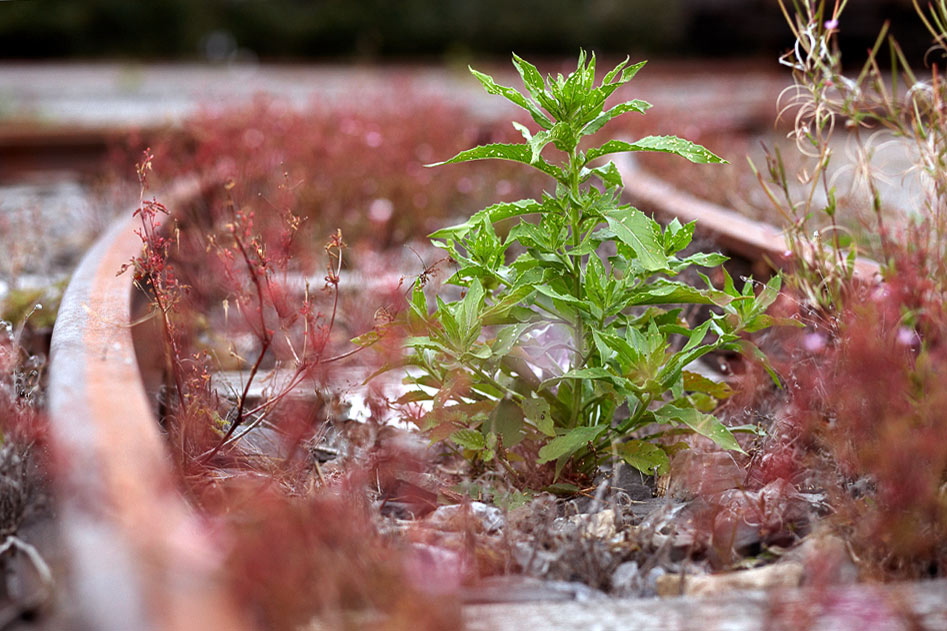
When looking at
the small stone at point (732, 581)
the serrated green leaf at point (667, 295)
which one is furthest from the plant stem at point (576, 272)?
the small stone at point (732, 581)

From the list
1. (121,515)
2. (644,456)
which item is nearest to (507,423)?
(644,456)

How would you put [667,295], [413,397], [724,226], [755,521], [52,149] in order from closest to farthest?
[755,521]
[667,295]
[413,397]
[724,226]
[52,149]

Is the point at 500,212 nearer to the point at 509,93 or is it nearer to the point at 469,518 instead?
the point at 509,93

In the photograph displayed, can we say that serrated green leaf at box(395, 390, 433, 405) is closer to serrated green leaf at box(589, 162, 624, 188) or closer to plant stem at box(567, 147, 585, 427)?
plant stem at box(567, 147, 585, 427)

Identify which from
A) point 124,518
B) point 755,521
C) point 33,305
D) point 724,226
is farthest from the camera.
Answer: point 724,226

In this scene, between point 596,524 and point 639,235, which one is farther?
point 639,235

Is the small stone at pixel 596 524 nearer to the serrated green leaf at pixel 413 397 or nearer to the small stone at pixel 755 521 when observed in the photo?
the small stone at pixel 755 521
